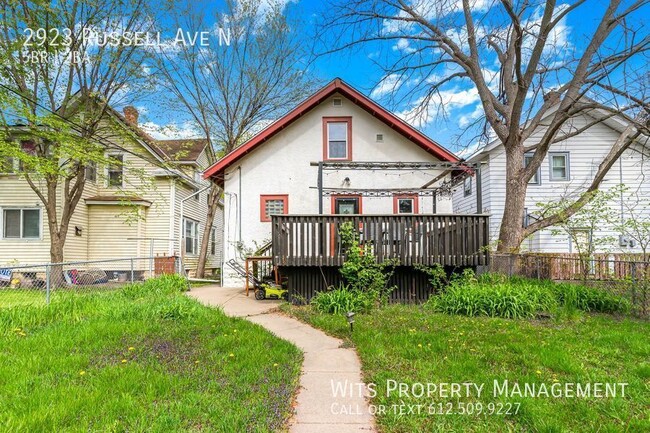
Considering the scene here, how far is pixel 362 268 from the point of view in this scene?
7258mm

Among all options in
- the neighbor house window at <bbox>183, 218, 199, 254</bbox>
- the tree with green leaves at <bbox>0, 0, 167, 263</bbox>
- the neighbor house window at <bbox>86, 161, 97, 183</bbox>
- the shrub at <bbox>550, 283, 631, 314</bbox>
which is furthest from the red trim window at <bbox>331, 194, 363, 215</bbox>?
the neighbor house window at <bbox>86, 161, 97, 183</bbox>

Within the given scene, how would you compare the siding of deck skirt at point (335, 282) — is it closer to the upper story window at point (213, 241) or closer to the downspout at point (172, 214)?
the downspout at point (172, 214)

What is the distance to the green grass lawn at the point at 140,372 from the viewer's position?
8.45 feet

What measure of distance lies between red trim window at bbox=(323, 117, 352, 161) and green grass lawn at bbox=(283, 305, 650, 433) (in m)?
6.42

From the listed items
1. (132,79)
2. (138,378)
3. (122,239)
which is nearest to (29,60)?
(132,79)

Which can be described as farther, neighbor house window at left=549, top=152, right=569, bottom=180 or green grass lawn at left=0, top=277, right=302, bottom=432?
neighbor house window at left=549, top=152, right=569, bottom=180

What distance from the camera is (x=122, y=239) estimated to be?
14.9 metres

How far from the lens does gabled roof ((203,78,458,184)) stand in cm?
1100

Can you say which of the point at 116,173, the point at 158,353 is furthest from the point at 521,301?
the point at 116,173

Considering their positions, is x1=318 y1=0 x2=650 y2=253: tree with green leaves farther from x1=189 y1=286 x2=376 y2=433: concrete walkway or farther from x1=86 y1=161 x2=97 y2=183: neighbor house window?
x1=86 y1=161 x2=97 y2=183: neighbor house window

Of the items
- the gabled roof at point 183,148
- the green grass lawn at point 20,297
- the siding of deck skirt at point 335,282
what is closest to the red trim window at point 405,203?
the siding of deck skirt at point 335,282

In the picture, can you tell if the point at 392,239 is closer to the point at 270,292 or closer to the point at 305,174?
the point at 270,292

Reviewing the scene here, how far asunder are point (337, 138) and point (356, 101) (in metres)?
1.32

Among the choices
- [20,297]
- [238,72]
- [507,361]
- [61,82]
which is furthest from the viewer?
[238,72]
